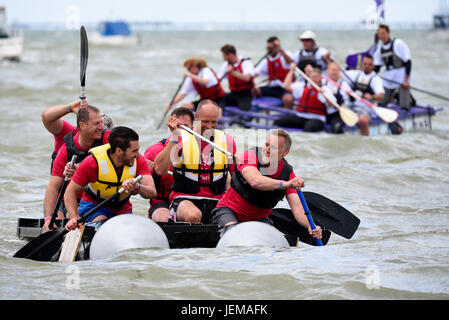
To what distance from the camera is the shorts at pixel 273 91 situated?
47.2 feet

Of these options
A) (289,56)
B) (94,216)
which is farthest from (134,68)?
(94,216)

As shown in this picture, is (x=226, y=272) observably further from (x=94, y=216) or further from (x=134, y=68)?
(x=134, y=68)

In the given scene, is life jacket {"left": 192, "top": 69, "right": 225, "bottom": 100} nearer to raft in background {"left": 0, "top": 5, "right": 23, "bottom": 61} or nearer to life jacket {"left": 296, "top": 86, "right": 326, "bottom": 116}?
life jacket {"left": 296, "top": 86, "right": 326, "bottom": 116}

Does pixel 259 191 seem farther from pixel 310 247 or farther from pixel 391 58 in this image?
pixel 391 58

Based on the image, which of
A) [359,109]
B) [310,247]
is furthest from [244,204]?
[359,109]

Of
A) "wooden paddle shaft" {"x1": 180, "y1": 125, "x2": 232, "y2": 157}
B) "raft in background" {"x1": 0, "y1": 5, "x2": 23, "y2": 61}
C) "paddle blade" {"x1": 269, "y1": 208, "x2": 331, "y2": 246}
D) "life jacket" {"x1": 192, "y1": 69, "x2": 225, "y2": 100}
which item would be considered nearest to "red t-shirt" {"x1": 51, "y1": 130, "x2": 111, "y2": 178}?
"wooden paddle shaft" {"x1": 180, "y1": 125, "x2": 232, "y2": 157}

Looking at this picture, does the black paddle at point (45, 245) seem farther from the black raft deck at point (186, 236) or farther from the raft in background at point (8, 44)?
the raft in background at point (8, 44)

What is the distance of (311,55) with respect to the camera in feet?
46.0

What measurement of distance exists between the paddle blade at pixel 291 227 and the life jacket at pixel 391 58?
7820 millimetres

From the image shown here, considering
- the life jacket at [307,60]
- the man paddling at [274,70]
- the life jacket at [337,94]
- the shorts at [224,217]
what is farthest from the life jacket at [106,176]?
the life jacket at [307,60]

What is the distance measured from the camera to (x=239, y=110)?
13.6 metres

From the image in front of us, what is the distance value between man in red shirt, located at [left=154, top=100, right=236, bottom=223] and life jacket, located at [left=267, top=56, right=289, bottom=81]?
7.60 metres

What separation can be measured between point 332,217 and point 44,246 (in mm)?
2561

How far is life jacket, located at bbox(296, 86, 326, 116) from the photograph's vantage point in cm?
1254
